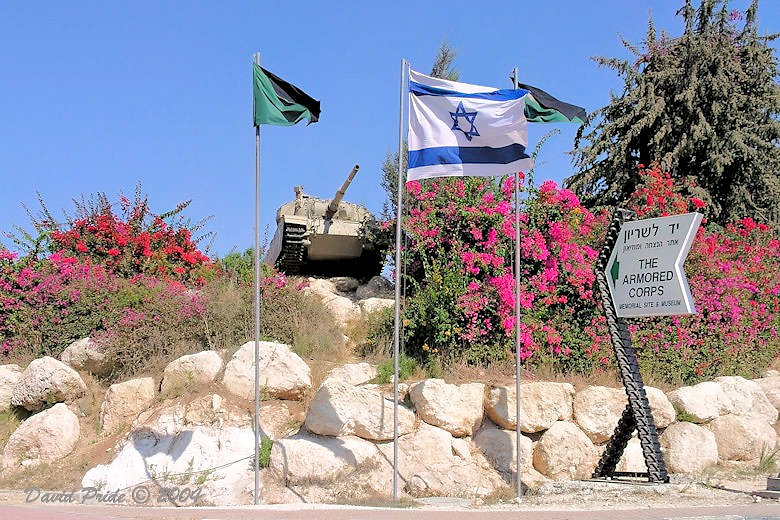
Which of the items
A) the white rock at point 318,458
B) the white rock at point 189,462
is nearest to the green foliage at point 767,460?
the white rock at point 318,458

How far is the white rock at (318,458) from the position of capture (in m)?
9.71

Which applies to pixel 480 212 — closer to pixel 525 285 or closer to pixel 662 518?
pixel 525 285

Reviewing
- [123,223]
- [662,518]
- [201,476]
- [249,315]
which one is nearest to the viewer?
[662,518]

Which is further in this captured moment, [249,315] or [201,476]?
[249,315]

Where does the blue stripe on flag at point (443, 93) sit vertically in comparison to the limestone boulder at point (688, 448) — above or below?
above

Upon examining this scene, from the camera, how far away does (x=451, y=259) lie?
41.8 ft

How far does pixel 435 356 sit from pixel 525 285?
1830 mm

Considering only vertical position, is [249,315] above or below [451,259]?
below

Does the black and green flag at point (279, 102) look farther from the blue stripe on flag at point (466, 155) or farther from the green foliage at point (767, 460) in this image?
the green foliage at point (767, 460)

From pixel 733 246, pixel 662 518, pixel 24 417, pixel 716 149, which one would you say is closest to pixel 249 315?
pixel 24 417

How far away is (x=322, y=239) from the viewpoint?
1831cm

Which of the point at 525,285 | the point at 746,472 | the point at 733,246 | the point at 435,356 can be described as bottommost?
the point at 746,472

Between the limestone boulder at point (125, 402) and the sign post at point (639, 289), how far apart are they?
620 centimetres

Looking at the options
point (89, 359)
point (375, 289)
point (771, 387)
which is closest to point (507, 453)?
point (771, 387)
